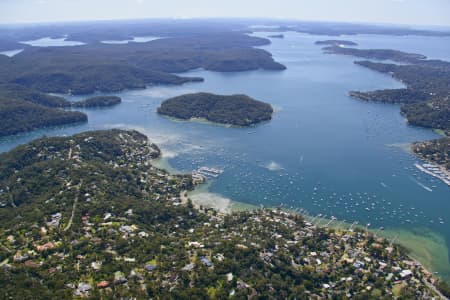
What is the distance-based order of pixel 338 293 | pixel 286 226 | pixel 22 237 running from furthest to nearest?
1. pixel 286 226
2. pixel 22 237
3. pixel 338 293

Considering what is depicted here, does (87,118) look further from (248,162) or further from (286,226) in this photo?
(286,226)

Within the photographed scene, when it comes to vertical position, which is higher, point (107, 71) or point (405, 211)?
point (107, 71)

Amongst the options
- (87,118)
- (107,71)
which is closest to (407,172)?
(87,118)

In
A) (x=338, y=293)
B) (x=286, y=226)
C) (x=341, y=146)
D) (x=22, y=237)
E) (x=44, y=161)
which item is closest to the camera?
(x=338, y=293)

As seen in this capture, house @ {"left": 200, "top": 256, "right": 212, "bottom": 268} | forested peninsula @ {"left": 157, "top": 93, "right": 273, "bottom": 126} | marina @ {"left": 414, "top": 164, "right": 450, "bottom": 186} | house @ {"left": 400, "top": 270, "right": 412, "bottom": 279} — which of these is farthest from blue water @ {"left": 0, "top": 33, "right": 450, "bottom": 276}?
house @ {"left": 200, "top": 256, "right": 212, "bottom": 268}

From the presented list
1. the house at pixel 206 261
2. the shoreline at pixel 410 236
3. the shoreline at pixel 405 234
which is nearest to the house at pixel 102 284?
the house at pixel 206 261

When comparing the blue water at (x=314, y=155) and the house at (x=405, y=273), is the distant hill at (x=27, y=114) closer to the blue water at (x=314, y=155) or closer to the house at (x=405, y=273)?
the blue water at (x=314, y=155)
